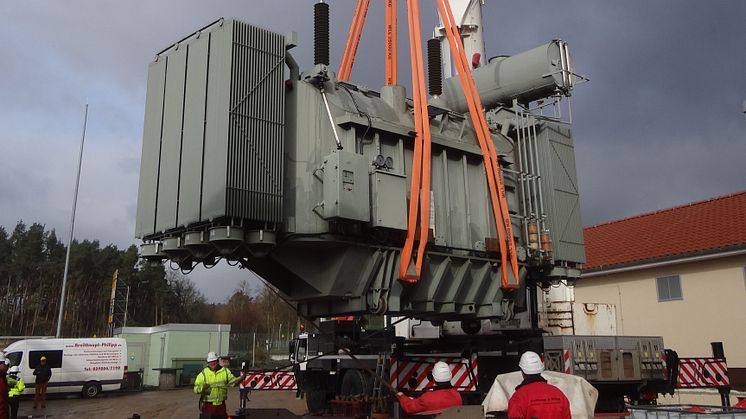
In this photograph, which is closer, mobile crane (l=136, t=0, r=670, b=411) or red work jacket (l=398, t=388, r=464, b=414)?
red work jacket (l=398, t=388, r=464, b=414)

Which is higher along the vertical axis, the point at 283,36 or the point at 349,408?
the point at 283,36

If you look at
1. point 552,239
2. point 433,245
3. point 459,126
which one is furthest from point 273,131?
point 552,239

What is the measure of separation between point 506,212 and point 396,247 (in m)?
2.18

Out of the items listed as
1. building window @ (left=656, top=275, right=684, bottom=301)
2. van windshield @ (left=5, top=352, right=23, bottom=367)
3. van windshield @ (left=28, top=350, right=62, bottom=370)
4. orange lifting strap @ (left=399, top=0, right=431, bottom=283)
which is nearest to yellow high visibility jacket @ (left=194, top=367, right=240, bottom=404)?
orange lifting strap @ (left=399, top=0, right=431, bottom=283)

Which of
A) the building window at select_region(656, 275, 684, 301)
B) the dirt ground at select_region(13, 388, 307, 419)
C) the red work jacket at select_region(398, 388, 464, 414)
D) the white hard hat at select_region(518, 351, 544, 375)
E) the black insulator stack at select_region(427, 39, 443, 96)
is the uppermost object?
the black insulator stack at select_region(427, 39, 443, 96)

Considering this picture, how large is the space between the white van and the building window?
805 inches

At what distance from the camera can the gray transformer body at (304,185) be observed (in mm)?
7672

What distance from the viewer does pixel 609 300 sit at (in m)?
21.9

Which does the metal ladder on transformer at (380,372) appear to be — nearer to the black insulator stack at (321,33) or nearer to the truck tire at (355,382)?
the truck tire at (355,382)

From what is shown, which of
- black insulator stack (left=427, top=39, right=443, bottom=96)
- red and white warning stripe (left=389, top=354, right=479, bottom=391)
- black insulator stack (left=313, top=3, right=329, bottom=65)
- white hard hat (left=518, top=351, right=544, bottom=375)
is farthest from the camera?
black insulator stack (left=427, top=39, right=443, bottom=96)

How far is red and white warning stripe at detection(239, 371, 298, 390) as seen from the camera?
39.8 ft

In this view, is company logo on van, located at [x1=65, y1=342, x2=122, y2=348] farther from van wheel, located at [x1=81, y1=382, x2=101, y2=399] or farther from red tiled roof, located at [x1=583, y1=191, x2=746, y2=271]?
red tiled roof, located at [x1=583, y1=191, x2=746, y2=271]

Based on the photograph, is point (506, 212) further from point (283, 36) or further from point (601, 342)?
point (283, 36)

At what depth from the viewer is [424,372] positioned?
9.77m
